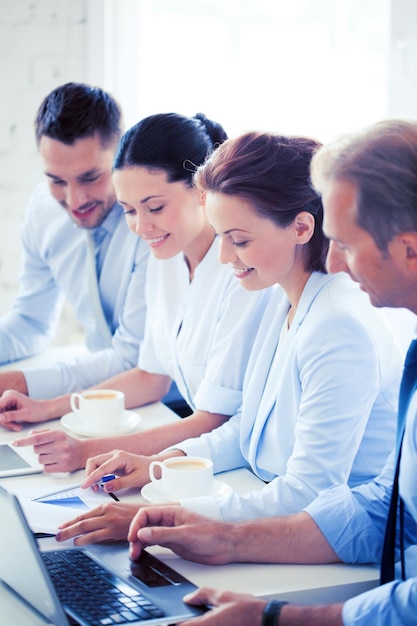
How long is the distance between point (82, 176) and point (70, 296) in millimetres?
470

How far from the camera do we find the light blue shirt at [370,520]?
117 cm

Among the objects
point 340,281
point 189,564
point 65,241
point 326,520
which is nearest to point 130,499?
point 189,564

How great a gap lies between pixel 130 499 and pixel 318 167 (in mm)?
697

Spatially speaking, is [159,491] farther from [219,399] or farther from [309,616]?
[309,616]

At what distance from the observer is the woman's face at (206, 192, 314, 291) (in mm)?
1649

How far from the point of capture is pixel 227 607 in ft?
3.78

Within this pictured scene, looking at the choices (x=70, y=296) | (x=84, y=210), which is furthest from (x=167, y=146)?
(x=70, y=296)

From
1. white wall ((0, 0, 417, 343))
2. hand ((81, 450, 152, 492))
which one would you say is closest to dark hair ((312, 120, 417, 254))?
hand ((81, 450, 152, 492))

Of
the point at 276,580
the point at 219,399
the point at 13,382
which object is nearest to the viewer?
the point at 276,580

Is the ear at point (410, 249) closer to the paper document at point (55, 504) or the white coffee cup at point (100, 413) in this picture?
the paper document at point (55, 504)

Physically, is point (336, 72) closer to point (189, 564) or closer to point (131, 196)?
point (131, 196)

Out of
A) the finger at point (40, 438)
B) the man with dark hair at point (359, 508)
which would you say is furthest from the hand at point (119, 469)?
the man with dark hair at point (359, 508)

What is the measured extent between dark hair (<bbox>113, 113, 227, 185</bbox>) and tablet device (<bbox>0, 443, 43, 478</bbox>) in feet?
2.20

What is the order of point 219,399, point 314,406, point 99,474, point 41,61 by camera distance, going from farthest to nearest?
1. point 41,61
2. point 219,399
3. point 99,474
4. point 314,406
